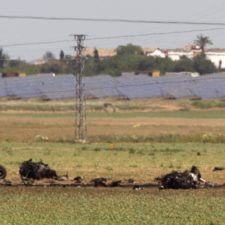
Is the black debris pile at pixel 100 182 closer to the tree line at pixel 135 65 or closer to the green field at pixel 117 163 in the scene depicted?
the green field at pixel 117 163

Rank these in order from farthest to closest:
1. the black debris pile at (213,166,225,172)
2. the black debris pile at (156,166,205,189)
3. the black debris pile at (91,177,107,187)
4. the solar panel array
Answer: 1. the solar panel array
2. the black debris pile at (213,166,225,172)
3. the black debris pile at (91,177,107,187)
4. the black debris pile at (156,166,205,189)

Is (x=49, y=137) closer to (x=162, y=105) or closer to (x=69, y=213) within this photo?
(x=69, y=213)

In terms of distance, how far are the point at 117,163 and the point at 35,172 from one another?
748 centimetres

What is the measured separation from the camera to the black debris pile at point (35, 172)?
33.7 meters

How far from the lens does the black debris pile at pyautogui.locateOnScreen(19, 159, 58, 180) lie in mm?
33688

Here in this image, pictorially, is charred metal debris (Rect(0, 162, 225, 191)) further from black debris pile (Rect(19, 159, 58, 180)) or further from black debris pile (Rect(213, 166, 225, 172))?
black debris pile (Rect(213, 166, 225, 172))

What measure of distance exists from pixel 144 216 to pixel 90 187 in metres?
7.58

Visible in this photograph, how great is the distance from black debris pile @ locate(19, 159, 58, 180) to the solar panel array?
9201 cm

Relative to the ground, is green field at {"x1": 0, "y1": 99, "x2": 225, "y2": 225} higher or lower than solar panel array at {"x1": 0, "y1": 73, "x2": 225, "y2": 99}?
higher

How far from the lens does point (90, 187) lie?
A: 30625 millimetres

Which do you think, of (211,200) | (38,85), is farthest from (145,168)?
(38,85)

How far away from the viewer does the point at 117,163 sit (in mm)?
40688

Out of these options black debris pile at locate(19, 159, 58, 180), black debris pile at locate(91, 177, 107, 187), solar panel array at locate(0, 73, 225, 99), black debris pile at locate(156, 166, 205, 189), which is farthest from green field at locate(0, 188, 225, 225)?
solar panel array at locate(0, 73, 225, 99)

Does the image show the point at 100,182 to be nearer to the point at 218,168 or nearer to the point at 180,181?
the point at 180,181
